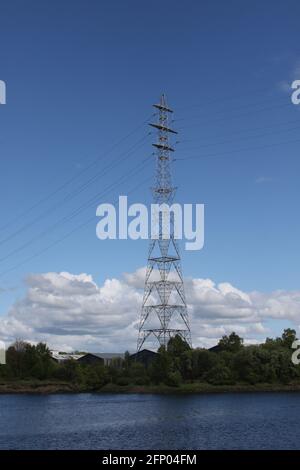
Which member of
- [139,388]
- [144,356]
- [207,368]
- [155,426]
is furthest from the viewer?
[144,356]

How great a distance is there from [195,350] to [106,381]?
23.3 meters

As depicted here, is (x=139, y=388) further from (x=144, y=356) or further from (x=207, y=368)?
(x=144, y=356)

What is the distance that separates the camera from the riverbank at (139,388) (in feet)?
429

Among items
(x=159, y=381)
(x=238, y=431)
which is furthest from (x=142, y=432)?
(x=159, y=381)

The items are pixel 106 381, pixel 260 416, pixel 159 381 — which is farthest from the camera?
pixel 106 381

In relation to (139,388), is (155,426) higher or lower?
lower

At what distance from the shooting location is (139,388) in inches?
5340

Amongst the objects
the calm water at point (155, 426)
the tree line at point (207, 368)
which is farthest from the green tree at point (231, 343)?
the calm water at point (155, 426)

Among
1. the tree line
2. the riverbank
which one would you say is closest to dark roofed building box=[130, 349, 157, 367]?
the tree line

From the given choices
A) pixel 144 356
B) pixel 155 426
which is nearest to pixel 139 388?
pixel 144 356

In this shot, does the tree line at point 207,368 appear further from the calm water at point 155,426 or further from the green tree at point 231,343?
the calm water at point 155,426

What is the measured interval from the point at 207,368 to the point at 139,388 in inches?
635
